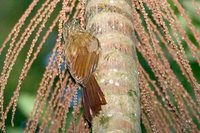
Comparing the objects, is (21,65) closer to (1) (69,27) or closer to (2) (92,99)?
(1) (69,27)

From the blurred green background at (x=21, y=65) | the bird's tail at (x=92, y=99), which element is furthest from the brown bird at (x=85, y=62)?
the blurred green background at (x=21, y=65)

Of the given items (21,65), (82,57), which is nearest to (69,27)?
(82,57)

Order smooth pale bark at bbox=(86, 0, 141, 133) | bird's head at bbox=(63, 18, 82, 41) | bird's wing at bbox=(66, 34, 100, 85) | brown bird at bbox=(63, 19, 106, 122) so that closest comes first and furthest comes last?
smooth pale bark at bbox=(86, 0, 141, 133) → brown bird at bbox=(63, 19, 106, 122) → bird's wing at bbox=(66, 34, 100, 85) → bird's head at bbox=(63, 18, 82, 41)

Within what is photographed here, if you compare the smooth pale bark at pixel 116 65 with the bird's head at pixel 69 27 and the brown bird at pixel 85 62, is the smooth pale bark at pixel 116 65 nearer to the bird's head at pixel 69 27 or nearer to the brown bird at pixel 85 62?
the brown bird at pixel 85 62

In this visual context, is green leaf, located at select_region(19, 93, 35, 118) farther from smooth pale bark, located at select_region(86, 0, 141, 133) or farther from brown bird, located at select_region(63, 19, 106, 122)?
smooth pale bark, located at select_region(86, 0, 141, 133)

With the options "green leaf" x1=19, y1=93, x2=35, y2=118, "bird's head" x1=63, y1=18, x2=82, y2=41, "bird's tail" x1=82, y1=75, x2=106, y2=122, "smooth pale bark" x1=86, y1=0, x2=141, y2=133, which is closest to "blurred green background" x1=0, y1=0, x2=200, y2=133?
"green leaf" x1=19, y1=93, x2=35, y2=118

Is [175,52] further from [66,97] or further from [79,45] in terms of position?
[79,45]

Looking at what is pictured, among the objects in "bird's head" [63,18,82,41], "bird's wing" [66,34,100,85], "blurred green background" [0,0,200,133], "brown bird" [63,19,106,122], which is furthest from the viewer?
"blurred green background" [0,0,200,133]
